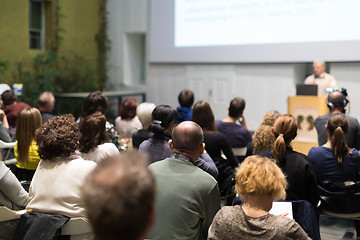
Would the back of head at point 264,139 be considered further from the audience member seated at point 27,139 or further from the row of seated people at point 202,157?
the audience member seated at point 27,139

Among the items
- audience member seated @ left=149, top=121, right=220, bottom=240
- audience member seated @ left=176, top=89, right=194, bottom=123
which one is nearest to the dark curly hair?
audience member seated @ left=149, top=121, right=220, bottom=240

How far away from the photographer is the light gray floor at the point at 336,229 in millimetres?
A: 3736

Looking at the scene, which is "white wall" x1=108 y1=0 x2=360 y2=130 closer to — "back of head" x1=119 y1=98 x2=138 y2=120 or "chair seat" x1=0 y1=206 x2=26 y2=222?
"back of head" x1=119 y1=98 x2=138 y2=120

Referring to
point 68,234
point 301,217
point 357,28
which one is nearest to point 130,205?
point 68,234

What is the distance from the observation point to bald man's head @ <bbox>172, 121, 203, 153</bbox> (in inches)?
93.8

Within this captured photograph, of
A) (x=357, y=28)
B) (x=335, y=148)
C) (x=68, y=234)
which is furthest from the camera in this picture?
(x=357, y=28)

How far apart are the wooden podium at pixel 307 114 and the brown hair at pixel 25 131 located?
3186 millimetres

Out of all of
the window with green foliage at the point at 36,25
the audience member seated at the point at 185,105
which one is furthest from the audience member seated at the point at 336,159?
the window with green foliage at the point at 36,25

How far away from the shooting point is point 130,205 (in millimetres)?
873

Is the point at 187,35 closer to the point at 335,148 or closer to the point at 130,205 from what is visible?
the point at 335,148

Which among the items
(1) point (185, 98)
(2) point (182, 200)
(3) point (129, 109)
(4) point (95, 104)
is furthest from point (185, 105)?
(2) point (182, 200)

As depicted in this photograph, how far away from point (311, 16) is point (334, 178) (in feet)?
14.7

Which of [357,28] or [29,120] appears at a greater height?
[357,28]

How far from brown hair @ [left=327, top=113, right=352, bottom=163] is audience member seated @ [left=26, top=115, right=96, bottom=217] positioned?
6.31 feet
